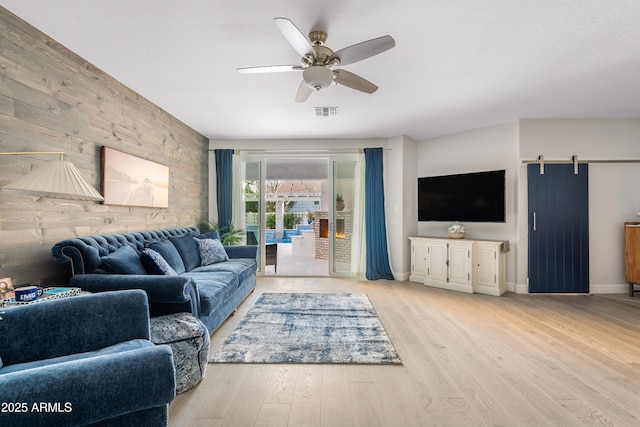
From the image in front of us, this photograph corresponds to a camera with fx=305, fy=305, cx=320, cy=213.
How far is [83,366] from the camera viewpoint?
1038 mm

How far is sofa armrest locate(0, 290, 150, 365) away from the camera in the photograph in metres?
1.41

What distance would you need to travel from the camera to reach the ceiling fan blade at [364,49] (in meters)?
1.97

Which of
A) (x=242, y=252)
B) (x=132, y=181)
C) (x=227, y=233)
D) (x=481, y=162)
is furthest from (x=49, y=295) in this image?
(x=481, y=162)

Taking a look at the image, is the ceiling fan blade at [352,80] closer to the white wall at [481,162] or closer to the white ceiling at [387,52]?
the white ceiling at [387,52]

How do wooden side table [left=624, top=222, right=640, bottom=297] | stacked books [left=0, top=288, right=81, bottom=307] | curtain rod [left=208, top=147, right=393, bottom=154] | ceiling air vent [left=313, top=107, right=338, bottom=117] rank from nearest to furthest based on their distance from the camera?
1. stacked books [left=0, top=288, right=81, bottom=307]
2. ceiling air vent [left=313, top=107, right=338, bottom=117]
3. wooden side table [left=624, top=222, right=640, bottom=297]
4. curtain rod [left=208, top=147, right=393, bottom=154]

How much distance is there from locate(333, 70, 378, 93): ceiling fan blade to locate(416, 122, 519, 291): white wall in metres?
3.04

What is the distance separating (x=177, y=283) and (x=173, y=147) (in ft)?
8.88

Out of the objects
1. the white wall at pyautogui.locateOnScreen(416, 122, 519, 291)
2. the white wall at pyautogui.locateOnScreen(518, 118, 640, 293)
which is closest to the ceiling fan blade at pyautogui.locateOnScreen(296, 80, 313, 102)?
the white wall at pyautogui.locateOnScreen(416, 122, 519, 291)

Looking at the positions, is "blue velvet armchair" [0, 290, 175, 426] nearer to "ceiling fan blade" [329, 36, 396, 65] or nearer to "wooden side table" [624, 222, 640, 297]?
"ceiling fan blade" [329, 36, 396, 65]

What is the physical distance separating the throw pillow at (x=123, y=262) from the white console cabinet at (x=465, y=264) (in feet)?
13.1

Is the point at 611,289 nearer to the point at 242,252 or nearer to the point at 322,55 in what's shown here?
the point at 322,55

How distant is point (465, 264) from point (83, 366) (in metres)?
4.56

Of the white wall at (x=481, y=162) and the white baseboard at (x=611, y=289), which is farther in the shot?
the white wall at (x=481, y=162)

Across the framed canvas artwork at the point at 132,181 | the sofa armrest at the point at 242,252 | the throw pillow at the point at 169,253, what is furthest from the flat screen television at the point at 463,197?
the framed canvas artwork at the point at 132,181
